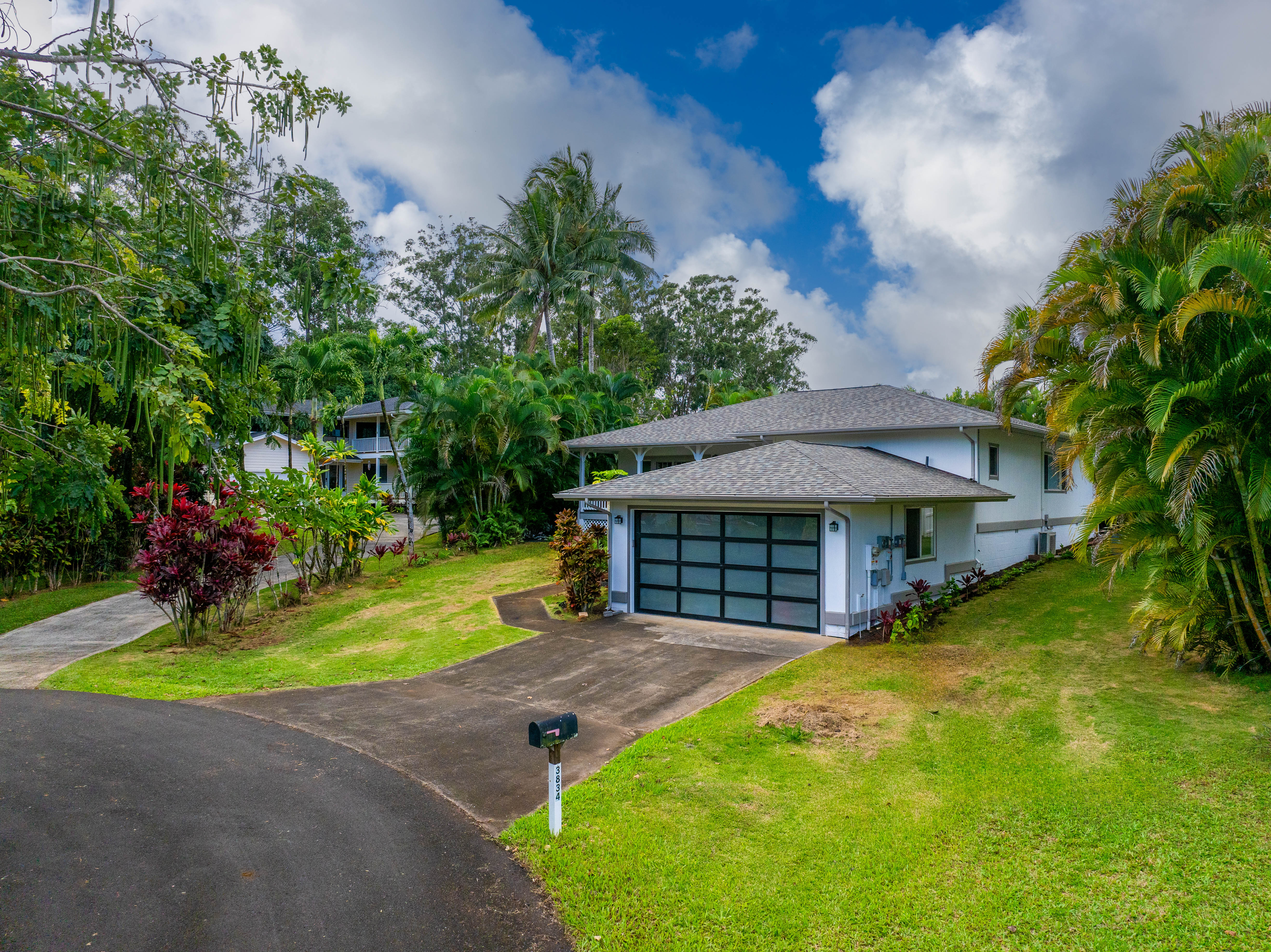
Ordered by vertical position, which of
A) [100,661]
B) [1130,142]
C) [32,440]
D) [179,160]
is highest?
[1130,142]

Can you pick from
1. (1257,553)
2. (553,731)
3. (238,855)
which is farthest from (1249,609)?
(238,855)

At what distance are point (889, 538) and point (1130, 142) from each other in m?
10.7

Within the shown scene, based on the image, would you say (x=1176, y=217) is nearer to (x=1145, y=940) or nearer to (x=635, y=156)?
(x=1145, y=940)

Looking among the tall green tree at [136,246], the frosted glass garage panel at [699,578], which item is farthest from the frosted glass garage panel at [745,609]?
the tall green tree at [136,246]

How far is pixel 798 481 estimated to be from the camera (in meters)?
13.4

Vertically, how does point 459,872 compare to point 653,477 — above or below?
below

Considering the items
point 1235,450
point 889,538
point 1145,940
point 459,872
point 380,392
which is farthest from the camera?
point 380,392

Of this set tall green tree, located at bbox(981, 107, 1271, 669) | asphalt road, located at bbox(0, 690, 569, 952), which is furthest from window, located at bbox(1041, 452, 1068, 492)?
asphalt road, located at bbox(0, 690, 569, 952)

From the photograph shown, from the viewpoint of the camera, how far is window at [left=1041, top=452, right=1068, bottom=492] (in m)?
21.4

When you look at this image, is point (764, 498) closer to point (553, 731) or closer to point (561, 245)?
point (553, 731)

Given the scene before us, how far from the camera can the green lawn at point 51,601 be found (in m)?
14.7

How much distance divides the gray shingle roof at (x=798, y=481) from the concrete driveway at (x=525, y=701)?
2.61m

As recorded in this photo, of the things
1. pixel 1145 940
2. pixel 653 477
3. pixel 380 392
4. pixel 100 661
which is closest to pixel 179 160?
pixel 1145 940

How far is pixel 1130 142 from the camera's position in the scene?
15.8m
